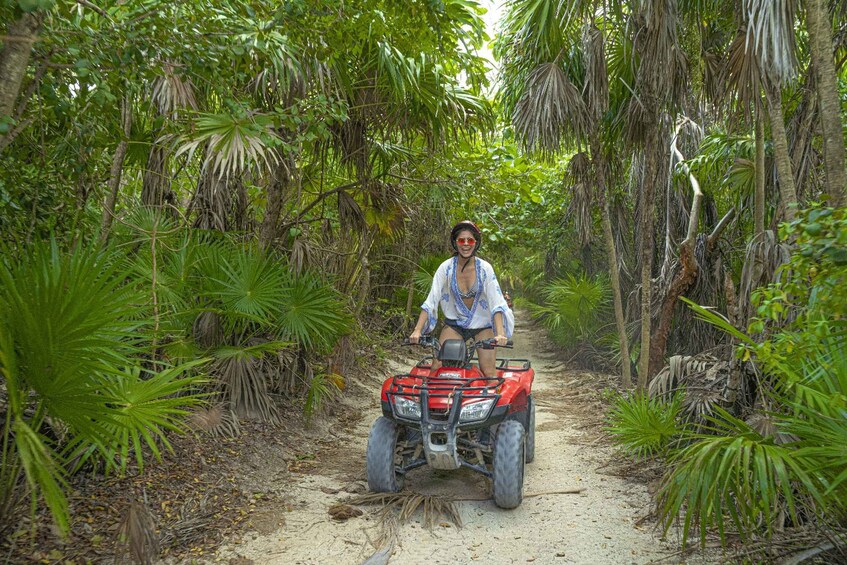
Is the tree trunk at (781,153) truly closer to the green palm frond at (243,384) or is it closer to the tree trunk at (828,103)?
the tree trunk at (828,103)

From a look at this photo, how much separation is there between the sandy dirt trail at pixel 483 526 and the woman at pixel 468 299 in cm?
112

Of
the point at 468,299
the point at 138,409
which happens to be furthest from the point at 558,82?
→ the point at 138,409

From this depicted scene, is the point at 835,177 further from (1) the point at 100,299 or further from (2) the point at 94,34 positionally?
(2) the point at 94,34

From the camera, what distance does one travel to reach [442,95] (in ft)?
23.1

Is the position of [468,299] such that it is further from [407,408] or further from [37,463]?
[37,463]

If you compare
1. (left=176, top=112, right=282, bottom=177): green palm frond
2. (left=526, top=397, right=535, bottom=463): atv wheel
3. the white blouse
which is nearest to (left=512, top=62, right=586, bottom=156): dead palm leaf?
the white blouse

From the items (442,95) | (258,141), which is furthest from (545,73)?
(258,141)

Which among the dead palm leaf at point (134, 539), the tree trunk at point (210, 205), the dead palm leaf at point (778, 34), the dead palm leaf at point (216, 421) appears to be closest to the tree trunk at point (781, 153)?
the dead palm leaf at point (778, 34)

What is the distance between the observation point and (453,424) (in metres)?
4.54

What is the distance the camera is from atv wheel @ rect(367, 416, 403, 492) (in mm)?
4848

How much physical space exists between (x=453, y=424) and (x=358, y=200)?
13.7ft

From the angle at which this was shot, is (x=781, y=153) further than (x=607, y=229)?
No

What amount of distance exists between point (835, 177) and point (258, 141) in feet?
12.1

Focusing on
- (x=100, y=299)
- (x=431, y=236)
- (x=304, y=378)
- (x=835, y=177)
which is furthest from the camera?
(x=431, y=236)
